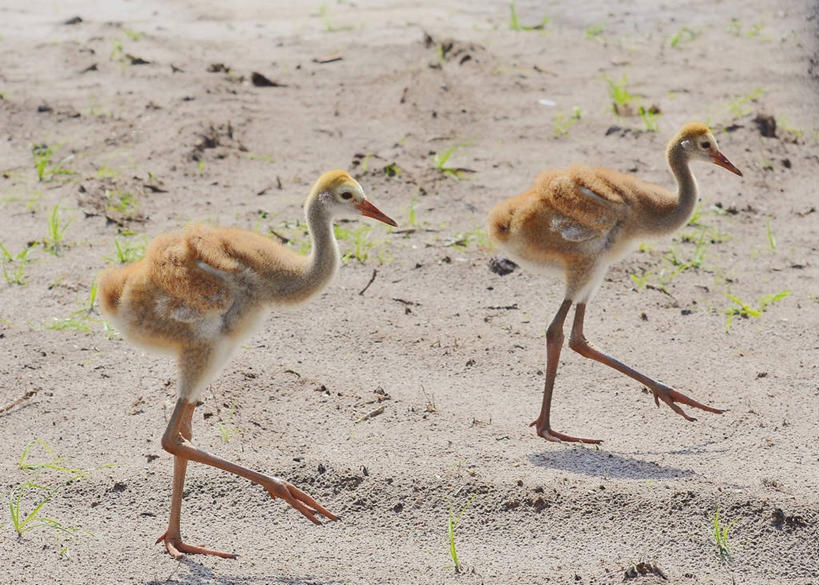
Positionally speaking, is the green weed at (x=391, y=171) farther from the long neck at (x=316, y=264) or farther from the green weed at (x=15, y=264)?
the long neck at (x=316, y=264)

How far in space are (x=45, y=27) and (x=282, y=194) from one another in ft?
13.7

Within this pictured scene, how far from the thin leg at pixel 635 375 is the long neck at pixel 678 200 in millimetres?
571

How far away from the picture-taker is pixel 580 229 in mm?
5660

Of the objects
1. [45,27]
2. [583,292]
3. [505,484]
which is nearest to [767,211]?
[583,292]

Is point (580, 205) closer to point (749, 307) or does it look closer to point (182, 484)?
point (749, 307)

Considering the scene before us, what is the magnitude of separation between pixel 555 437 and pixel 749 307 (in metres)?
1.91

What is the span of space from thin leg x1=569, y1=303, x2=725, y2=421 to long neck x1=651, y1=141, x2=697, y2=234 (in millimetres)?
571

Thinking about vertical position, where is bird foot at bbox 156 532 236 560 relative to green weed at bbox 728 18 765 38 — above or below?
below

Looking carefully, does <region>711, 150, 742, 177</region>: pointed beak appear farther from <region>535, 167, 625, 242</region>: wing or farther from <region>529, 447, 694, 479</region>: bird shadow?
<region>529, 447, 694, 479</region>: bird shadow

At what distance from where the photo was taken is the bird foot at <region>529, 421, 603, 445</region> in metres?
5.56

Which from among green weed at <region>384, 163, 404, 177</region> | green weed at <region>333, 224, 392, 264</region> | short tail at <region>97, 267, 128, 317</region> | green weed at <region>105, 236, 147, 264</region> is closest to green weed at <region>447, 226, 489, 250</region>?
green weed at <region>333, 224, 392, 264</region>

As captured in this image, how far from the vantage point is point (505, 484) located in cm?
511

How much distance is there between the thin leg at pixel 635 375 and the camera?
5.68m

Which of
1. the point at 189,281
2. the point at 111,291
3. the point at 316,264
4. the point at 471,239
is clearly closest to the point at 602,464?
the point at 316,264
